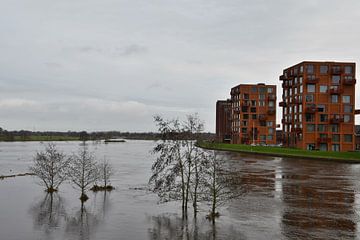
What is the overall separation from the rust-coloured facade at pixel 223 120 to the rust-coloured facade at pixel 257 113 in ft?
81.6

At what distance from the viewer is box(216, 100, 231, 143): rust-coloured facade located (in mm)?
150288

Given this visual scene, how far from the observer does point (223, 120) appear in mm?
162250

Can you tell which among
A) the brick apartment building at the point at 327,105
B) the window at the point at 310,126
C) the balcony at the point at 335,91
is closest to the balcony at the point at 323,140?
the brick apartment building at the point at 327,105

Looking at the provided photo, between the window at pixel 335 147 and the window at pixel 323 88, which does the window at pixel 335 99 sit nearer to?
the window at pixel 323 88

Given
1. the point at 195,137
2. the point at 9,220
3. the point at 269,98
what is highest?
the point at 269,98

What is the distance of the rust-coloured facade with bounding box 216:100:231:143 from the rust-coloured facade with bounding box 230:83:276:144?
24.9m

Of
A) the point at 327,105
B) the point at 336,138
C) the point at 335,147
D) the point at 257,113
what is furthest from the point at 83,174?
the point at 257,113

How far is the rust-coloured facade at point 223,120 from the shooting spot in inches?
5917

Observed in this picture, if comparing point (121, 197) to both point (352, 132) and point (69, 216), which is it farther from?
point (352, 132)

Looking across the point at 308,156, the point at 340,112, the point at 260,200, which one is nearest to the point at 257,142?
the point at 340,112

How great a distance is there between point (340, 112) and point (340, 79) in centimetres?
711

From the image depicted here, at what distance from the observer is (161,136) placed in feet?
75.4

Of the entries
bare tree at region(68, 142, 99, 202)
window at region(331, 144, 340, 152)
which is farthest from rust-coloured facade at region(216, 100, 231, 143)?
bare tree at region(68, 142, 99, 202)

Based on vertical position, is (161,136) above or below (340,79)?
below
